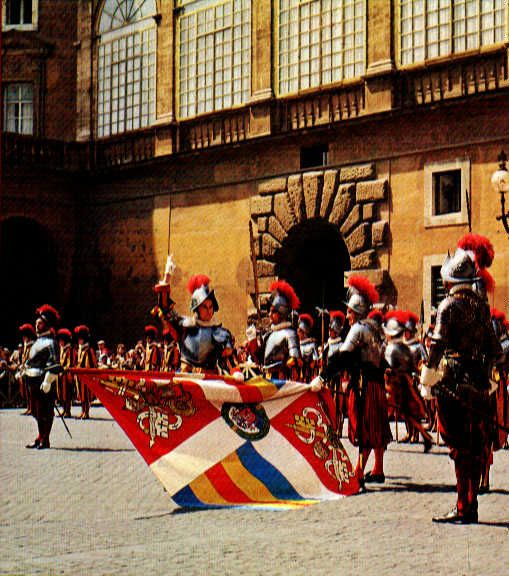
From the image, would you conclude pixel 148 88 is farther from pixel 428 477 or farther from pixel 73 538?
pixel 73 538

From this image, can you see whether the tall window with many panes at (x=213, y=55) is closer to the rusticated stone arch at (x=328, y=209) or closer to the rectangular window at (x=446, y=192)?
the rusticated stone arch at (x=328, y=209)

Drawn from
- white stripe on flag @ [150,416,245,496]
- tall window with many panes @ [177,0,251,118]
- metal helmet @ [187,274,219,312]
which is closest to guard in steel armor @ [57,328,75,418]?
tall window with many panes @ [177,0,251,118]

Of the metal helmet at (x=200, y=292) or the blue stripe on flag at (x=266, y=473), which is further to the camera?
the metal helmet at (x=200, y=292)

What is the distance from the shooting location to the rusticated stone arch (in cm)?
2484

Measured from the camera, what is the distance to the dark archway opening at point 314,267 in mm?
27188

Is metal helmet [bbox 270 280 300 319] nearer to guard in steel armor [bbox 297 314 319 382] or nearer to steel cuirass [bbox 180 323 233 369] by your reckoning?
steel cuirass [bbox 180 323 233 369]

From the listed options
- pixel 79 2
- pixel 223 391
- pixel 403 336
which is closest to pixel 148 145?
pixel 79 2

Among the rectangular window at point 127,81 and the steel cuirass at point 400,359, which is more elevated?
the rectangular window at point 127,81

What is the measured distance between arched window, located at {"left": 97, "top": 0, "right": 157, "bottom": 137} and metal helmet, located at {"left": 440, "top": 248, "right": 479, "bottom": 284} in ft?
72.7

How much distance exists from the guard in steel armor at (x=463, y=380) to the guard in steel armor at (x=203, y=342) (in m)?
3.22

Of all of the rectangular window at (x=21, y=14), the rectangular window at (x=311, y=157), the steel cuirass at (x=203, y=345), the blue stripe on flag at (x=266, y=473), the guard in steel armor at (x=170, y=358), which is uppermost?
the rectangular window at (x=21, y=14)

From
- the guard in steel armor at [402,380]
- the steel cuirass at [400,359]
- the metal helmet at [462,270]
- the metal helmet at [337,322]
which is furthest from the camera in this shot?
the metal helmet at [337,322]

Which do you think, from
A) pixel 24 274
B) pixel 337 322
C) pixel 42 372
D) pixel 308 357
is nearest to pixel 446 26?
pixel 337 322

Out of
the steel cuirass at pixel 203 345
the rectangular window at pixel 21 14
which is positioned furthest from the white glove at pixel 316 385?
the rectangular window at pixel 21 14
